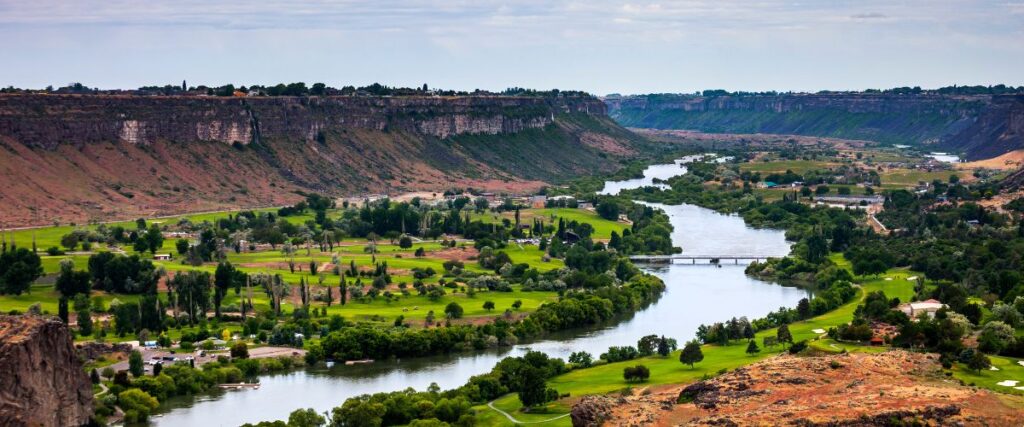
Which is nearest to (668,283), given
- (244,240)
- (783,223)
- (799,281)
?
(799,281)

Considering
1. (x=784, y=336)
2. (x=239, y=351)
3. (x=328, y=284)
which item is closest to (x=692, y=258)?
(x=328, y=284)

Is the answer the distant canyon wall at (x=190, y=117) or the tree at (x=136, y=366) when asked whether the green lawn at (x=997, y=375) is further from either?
the distant canyon wall at (x=190, y=117)

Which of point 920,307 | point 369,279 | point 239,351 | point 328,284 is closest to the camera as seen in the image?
→ point 239,351

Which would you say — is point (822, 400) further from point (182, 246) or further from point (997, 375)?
point (182, 246)

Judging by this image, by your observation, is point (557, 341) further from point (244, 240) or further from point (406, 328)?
point (244, 240)

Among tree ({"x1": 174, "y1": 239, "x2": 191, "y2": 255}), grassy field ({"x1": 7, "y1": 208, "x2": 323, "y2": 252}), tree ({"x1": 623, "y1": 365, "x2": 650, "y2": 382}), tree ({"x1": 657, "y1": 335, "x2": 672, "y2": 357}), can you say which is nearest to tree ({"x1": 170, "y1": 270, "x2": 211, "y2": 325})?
tree ({"x1": 174, "y1": 239, "x2": 191, "y2": 255})

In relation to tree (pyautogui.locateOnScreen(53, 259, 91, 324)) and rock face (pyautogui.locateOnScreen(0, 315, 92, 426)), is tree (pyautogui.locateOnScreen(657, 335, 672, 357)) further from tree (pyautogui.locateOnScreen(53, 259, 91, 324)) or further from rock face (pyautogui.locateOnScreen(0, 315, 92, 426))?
tree (pyautogui.locateOnScreen(53, 259, 91, 324))
